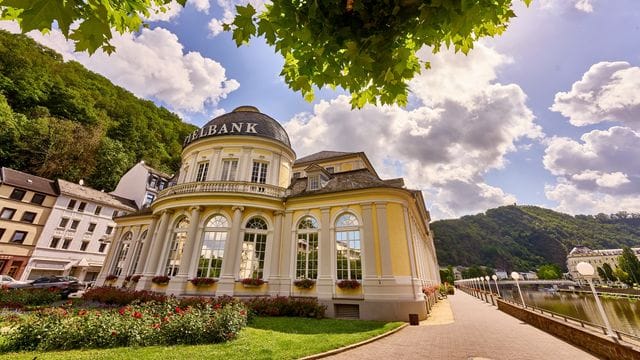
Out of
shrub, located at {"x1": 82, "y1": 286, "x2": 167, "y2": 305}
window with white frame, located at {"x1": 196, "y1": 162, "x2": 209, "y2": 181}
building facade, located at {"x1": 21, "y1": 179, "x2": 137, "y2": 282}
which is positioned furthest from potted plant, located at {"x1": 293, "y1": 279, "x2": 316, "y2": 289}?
building facade, located at {"x1": 21, "y1": 179, "x2": 137, "y2": 282}

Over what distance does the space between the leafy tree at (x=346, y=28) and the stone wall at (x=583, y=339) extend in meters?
8.88

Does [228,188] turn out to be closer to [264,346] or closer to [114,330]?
[114,330]

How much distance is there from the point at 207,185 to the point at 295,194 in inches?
236

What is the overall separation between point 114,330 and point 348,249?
35.5ft

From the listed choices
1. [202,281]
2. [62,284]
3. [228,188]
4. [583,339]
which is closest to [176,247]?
[202,281]

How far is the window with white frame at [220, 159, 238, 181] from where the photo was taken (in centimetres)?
1853

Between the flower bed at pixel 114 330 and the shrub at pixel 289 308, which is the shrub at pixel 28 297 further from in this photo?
the shrub at pixel 289 308

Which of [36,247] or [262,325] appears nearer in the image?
[262,325]

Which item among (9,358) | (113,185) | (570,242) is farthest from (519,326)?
(570,242)

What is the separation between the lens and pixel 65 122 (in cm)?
3728

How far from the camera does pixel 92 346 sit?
7.02 metres

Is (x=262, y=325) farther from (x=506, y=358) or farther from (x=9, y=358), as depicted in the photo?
(x=506, y=358)

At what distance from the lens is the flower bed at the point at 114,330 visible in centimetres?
686

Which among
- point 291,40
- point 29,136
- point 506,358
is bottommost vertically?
point 506,358
